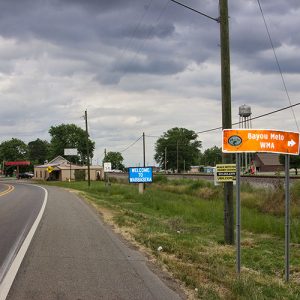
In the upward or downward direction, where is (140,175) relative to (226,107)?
downward

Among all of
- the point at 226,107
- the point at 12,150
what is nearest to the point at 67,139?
the point at 12,150

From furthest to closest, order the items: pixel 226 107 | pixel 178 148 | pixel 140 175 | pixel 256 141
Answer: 1. pixel 178 148
2. pixel 140 175
3. pixel 226 107
4. pixel 256 141

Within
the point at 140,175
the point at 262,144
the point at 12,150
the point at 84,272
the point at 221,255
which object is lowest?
the point at 221,255

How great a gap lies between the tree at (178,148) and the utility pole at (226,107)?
143 meters

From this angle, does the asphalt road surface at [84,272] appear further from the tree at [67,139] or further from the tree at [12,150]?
the tree at [12,150]

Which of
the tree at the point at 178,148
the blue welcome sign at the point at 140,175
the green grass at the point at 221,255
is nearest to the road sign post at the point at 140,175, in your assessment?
the blue welcome sign at the point at 140,175

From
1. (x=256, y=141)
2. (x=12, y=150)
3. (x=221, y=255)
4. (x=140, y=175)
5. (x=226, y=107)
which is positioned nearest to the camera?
(x=256, y=141)

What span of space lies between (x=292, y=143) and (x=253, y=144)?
758mm

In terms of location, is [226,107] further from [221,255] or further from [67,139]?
[67,139]

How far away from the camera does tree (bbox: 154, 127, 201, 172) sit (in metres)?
160

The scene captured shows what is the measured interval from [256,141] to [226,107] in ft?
16.8

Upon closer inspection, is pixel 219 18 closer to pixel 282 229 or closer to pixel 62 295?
pixel 282 229

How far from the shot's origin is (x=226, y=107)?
43.2ft

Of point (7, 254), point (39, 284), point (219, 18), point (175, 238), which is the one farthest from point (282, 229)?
point (39, 284)
